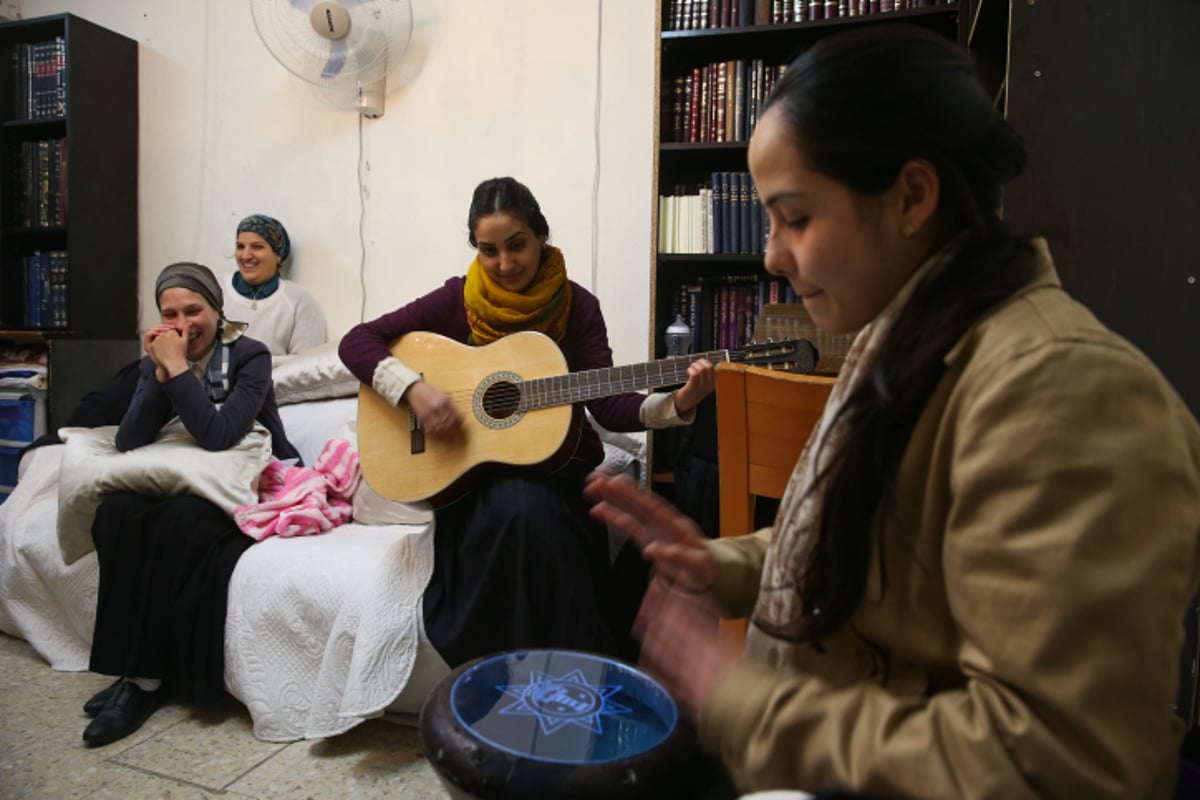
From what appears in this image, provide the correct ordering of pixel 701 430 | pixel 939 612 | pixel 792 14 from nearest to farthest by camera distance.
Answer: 1. pixel 939 612
2. pixel 701 430
3. pixel 792 14

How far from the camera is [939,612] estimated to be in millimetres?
572

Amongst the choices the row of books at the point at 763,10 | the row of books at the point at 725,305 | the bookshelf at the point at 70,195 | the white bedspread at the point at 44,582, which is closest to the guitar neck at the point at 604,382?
the row of books at the point at 725,305

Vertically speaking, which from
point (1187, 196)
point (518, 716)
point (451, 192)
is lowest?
point (518, 716)

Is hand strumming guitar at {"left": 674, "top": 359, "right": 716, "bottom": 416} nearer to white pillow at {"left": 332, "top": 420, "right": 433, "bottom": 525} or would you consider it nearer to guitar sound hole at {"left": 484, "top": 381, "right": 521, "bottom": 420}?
guitar sound hole at {"left": 484, "top": 381, "right": 521, "bottom": 420}

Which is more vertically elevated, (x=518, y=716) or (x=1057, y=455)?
(x=1057, y=455)

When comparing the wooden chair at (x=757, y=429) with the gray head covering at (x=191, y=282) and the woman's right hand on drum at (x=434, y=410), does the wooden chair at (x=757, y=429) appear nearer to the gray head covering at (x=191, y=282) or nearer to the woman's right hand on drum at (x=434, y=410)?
the woman's right hand on drum at (x=434, y=410)

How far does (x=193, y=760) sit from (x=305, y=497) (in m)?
0.69

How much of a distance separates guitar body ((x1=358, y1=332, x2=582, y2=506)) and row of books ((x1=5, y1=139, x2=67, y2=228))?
87.3 inches

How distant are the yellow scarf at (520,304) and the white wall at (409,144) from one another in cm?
75

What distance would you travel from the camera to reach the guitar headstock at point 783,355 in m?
1.66

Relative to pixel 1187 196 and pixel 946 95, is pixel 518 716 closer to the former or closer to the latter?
pixel 946 95

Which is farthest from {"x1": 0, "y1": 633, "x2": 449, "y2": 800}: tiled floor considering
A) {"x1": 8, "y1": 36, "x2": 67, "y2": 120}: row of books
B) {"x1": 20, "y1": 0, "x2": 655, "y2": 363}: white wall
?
{"x1": 8, "y1": 36, "x2": 67, "y2": 120}: row of books

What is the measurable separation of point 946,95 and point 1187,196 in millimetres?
983

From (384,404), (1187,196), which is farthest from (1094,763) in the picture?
(384,404)
